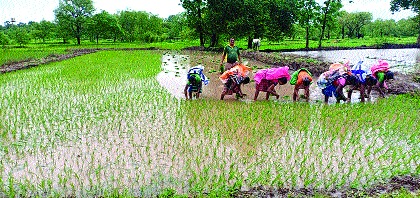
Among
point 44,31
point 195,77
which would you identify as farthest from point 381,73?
point 44,31

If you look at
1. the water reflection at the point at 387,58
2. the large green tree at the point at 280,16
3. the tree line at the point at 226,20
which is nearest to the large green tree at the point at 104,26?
the tree line at the point at 226,20

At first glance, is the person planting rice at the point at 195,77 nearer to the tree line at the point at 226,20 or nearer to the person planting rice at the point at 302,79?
the person planting rice at the point at 302,79

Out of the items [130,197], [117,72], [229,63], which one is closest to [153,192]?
[130,197]

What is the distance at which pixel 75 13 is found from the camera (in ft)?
157

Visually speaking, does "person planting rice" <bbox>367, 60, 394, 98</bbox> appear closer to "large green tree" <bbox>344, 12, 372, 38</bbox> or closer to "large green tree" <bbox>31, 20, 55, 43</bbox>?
"large green tree" <bbox>31, 20, 55, 43</bbox>

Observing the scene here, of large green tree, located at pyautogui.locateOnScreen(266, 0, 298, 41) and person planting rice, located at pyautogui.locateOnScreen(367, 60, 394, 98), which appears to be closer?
person planting rice, located at pyautogui.locateOnScreen(367, 60, 394, 98)

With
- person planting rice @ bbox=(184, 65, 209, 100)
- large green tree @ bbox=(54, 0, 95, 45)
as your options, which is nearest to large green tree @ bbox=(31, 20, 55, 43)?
large green tree @ bbox=(54, 0, 95, 45)

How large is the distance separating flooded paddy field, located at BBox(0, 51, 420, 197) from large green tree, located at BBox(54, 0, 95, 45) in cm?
4093

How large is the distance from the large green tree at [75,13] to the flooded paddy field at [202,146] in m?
40.9

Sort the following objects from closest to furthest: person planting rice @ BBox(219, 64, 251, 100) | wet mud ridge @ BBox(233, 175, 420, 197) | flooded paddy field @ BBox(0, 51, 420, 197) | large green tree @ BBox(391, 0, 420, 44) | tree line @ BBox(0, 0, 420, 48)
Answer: wet mud ridge @ BBox(233, 175, 420, 197) → flooded paddy field @ BBox(0, 51, 420, 197) → person planting rice @ BBox(219, 64, 251, 100) → tree line @ BBox(0, 0, 420, 48) → large green tree @ BBox(391, 0, 420, 44)

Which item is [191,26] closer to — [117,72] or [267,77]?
[117,72]

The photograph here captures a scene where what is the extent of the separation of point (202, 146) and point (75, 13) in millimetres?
48839

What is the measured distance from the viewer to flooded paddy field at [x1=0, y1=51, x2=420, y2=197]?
427 cm

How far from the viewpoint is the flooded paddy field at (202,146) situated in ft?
14.0
